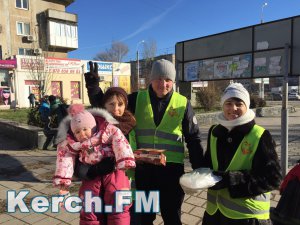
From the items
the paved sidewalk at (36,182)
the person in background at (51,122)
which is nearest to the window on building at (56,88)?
the paved sidewalk at (36,182)

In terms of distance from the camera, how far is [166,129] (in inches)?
105

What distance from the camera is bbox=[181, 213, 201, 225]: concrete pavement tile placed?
369 cm

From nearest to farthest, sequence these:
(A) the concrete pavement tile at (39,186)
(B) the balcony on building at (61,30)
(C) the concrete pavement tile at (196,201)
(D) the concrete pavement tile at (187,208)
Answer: (D) the concrete pavement tile at (187,208) < (C) the concrete pavement tile at (196,201) < (A) the concrete pavement tile at (39,186) < (B) the balcony on building at (61,30)

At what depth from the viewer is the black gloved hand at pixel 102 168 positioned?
229cm

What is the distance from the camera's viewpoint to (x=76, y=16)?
125ft

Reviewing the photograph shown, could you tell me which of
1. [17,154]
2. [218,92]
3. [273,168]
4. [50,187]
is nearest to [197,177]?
[273,168]

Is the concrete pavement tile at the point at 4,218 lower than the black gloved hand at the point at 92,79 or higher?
lower

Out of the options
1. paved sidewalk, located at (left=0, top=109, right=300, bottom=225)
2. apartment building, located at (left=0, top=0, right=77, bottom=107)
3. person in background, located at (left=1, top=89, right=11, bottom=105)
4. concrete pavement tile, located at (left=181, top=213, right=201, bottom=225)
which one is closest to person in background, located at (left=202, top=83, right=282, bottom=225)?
concrete pavement tile, located at (left=181, top=213, right=201, bottom=225)

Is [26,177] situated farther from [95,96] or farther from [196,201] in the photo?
[95,96]

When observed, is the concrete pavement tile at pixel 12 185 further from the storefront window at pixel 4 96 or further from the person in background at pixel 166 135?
the storefront window at pixel 4 96

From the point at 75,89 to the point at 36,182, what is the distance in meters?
28.4

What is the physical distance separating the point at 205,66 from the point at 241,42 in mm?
1112

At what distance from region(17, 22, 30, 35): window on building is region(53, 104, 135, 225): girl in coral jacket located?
1404 inches

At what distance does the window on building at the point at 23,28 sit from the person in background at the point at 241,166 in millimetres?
36262
